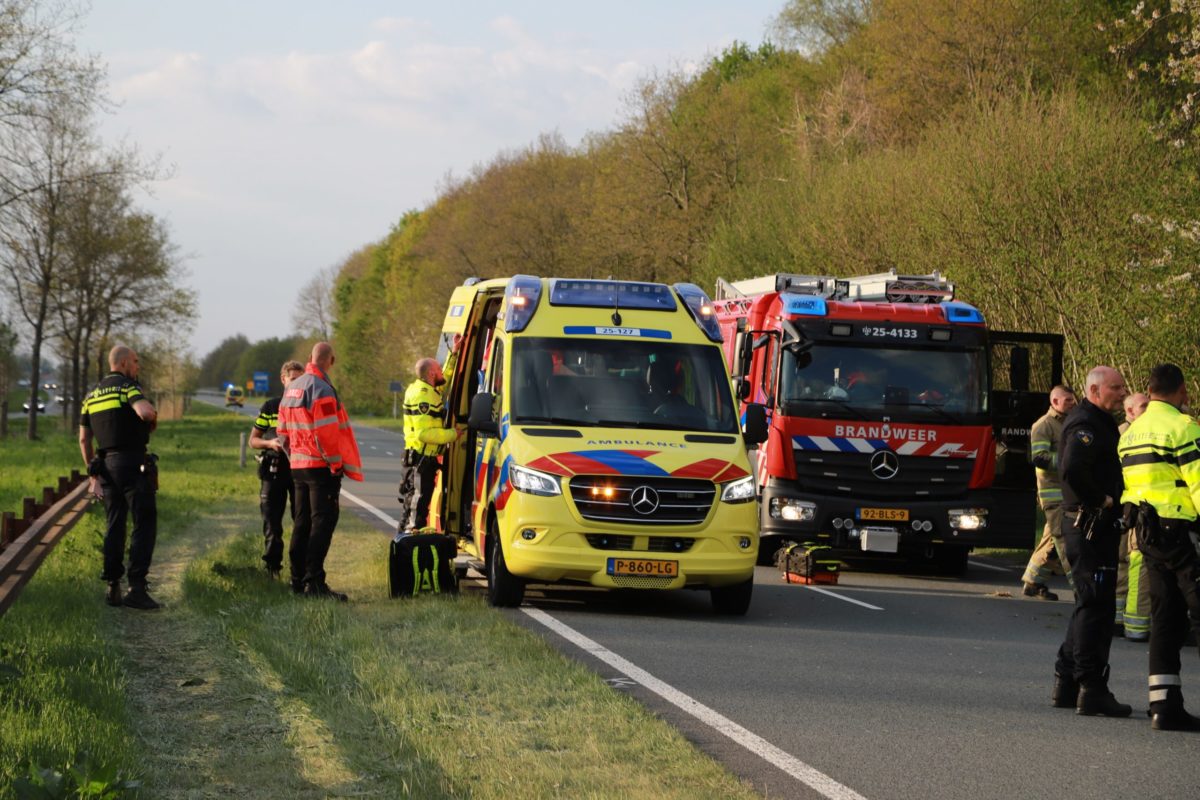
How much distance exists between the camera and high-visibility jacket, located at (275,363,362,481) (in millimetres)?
12641

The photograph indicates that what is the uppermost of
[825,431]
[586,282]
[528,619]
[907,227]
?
[907,227]

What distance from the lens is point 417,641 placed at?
10500 mm

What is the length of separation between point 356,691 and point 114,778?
8.59 feet

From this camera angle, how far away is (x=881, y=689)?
9.39m

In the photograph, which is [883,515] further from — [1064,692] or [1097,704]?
[1097,704]

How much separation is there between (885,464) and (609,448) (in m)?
5.09

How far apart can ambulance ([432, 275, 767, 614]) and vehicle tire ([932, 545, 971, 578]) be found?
497 cm

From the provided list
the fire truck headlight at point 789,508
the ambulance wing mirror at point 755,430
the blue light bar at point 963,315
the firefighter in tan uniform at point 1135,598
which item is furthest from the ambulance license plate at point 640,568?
the blue light bar at point 963,315

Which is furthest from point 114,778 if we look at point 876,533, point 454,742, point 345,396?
point 345,396

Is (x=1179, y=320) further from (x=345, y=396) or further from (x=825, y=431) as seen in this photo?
(x=345, y=396)

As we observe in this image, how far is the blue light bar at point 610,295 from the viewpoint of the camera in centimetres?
1342

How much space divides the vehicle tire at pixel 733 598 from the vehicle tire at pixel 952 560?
5174 millimetres

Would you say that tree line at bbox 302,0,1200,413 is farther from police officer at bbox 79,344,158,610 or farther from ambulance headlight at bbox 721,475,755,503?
police officer at bbox 79,344,158,610

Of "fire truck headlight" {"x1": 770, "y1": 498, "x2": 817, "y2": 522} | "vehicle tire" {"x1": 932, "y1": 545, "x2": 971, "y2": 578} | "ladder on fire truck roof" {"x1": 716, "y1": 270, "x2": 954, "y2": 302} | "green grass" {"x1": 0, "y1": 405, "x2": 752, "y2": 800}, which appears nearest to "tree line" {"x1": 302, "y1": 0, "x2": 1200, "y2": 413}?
"ladder on fire truck roof" {"x1": 716, "y1": 270, "x2": 954, "y2": 302}
